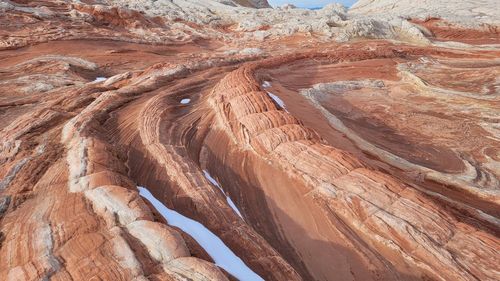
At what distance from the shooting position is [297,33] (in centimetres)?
2250

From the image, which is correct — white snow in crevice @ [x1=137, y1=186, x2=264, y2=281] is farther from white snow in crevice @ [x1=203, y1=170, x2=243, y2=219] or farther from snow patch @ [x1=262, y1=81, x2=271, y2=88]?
snow patch @ [x1=262, y1=81, x2=271, y2=88]

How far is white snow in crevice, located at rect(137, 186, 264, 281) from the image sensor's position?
4.66 metres

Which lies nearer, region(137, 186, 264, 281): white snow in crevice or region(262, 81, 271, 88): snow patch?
region(137, 186, 264, 281): white snow in crevice

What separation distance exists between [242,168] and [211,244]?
2.49 m

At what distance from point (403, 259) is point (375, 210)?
817 millimetres

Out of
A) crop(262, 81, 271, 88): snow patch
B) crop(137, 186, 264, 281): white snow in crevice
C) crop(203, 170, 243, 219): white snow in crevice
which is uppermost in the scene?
crop(262, 81, 271, 88): snow patch

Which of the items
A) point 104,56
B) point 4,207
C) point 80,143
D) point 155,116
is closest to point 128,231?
point 4,207

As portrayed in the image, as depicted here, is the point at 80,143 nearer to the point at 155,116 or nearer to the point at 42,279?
the point at 155,116

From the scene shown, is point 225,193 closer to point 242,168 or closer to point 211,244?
point 242,168

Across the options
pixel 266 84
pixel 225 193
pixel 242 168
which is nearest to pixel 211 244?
pixel 225 193

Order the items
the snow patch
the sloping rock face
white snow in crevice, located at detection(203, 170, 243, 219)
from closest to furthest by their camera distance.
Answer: the sloping rock face → white snow in crevice, located at detection(203, 170, 243, 219) → the snow patch

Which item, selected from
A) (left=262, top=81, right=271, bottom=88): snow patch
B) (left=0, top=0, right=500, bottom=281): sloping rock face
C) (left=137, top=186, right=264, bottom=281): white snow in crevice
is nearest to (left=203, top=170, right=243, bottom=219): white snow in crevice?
(left=0, top=0, right=500, bottom=281): sloping rock face

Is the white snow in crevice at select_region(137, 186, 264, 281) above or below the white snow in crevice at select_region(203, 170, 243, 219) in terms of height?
above

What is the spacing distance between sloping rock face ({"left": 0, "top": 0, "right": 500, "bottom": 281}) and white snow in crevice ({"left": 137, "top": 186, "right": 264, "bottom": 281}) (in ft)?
0.09
